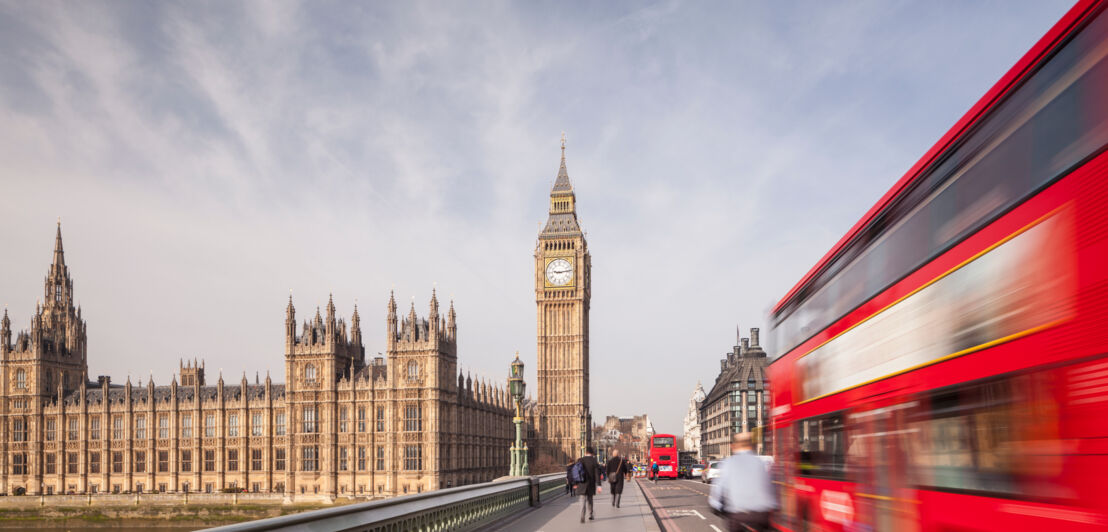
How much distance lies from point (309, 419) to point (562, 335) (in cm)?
4154

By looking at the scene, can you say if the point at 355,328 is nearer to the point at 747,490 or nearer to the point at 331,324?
the point at 331,324

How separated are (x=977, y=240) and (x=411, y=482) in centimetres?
6612

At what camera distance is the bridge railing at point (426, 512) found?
918 centimetres

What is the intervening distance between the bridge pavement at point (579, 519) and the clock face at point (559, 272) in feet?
267

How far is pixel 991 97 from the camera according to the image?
20.9ft

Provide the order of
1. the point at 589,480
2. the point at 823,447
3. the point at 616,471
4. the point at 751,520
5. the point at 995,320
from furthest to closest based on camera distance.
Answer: the point at 616,471
the point at 589,480
the point at 751,520
the point at 823,447
the point at 995,320

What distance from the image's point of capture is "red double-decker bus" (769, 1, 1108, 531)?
5055 millimetres

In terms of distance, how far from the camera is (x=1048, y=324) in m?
5.30

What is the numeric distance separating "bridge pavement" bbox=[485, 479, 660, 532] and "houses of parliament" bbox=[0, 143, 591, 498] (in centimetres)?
4487

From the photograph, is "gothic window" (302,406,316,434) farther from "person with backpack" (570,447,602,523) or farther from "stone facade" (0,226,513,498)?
"person with backpack" (570,447,602,523)

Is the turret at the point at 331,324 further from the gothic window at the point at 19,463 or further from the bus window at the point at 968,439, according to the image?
the bus window at the point at 968,439

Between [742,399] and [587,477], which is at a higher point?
[587,477]

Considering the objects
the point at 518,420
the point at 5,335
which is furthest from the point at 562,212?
the point at 518,420

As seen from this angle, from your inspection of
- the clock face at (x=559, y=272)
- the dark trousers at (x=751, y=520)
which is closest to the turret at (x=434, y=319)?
the clock face at (x=559, y=272)
